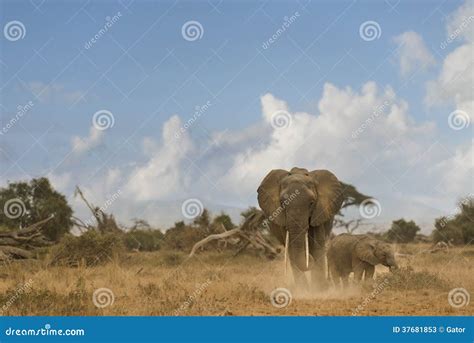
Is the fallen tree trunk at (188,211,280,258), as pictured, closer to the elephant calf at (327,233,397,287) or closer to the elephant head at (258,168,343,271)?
the elephant calf at (327,233,397,287)

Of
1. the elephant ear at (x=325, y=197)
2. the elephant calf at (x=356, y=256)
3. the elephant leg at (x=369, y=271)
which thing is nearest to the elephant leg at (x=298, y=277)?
the elephant ear at (x=325, y=197)

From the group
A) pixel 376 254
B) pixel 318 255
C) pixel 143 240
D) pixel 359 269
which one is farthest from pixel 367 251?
pixel 143 240

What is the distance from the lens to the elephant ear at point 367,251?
60.8 ft

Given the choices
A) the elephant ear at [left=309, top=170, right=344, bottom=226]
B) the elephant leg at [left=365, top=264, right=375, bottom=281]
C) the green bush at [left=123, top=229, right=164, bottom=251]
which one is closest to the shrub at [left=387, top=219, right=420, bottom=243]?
the green bush at [left=123, top=229, right=164, bottom=251]

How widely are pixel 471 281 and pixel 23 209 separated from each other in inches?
930

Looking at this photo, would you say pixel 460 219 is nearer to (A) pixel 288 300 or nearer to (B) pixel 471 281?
(B) pixel 471 281

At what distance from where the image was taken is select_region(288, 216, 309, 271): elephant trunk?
49.9ft

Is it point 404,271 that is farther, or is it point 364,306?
point 404,271

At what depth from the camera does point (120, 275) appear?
1719 centimetres

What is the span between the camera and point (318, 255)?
1609cm

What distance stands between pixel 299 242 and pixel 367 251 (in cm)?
409

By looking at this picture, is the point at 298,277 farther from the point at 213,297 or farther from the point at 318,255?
the point at 213,297

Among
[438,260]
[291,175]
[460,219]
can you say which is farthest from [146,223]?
[291,175]

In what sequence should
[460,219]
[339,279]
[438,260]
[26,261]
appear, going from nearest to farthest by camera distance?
[339,279]
[26,261]
[438,260]
[460,219]
